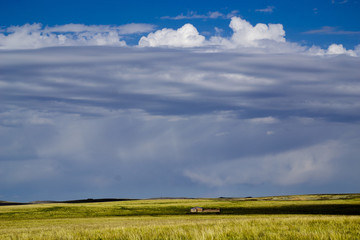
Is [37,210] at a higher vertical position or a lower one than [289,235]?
higher

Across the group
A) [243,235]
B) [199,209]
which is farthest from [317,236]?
[199,209]

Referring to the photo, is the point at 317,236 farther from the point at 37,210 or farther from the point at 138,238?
the point at 37,210

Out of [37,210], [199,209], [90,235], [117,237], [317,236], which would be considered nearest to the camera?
[317,236]

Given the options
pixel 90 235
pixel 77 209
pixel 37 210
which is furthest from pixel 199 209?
pixel 90 235

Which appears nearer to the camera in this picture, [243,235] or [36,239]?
[243,235]

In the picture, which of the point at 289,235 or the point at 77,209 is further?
the point at 77,209

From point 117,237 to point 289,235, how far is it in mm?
5781

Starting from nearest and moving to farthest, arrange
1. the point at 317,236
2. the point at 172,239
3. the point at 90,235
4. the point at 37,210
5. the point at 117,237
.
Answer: the point at 317,236, the point at 172,239, the point at 117,237, the point at 90,235, the point at 37,210

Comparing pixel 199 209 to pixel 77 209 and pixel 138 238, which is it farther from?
pixel 138 238

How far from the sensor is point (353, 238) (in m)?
11.6

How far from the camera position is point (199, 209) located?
67.3 meters

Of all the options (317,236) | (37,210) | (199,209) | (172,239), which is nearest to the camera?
(317,236)

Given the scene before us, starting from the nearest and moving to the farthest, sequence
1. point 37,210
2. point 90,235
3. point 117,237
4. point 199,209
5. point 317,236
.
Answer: point 317,236 → point 117,237 → point 90,235 → point 199,209 → point 37,210

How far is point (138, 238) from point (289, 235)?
15.6 ft
